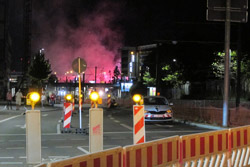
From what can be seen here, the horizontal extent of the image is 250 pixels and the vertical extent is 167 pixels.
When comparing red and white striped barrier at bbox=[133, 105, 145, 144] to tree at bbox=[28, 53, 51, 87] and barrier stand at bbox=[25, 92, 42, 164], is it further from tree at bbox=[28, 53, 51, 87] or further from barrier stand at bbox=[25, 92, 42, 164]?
tree at bbox=[28, 53, 51, 87]

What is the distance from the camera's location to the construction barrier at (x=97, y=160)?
13.0 ft

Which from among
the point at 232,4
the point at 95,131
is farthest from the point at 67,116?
the point at 232,4

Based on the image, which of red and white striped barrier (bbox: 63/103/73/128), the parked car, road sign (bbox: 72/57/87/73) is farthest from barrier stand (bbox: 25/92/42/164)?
the parked car

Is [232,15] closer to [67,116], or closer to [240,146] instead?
[67,116]

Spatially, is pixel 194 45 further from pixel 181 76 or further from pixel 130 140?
pixel 130 140

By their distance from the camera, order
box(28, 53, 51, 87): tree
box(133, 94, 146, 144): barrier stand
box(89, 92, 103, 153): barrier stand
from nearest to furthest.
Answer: box(89, 92, 103, 153): barrier stand, box(133, 94, 146, 144): barrier stand, box(28, 53, 51, 87): tree

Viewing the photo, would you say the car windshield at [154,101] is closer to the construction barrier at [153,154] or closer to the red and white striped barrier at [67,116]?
the red and white striped barrier at [67,116]

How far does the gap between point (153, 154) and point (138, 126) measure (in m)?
4.04

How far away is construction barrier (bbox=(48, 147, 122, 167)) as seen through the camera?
156 inches

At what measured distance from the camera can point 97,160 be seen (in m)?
4.40

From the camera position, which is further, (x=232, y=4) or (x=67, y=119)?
(x=232, y=4)

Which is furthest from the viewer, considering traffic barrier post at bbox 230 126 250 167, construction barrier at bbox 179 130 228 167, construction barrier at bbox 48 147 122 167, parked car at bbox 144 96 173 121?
parked car at bbox 144 96 173 121

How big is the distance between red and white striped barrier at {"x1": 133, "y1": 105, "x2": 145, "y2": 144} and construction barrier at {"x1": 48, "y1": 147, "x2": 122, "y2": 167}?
15.2ft

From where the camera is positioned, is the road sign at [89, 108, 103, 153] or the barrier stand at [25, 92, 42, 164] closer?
the barrier stand at [25, 92, 42, 164]
